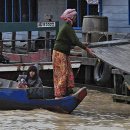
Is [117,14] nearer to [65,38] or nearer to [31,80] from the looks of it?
[31,80]

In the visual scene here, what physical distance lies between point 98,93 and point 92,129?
221 inches

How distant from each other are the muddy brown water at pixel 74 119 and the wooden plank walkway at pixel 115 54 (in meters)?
1.09

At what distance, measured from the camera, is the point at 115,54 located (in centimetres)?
1248

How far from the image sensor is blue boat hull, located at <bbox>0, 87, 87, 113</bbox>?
11.4 m

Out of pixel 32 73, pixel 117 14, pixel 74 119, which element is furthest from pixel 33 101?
Result: pixel 117 14

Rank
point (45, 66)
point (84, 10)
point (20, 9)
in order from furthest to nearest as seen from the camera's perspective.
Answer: point (20, 9)
point (84, 10)
point (45, 66)

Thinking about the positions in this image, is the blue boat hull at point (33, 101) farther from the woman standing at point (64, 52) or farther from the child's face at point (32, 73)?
the child's face at point (32, 73)

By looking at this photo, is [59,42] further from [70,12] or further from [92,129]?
Answer: [92,129]

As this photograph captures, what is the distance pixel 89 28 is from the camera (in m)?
18.6

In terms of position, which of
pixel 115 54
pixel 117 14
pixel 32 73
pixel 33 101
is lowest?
pixel 33 101

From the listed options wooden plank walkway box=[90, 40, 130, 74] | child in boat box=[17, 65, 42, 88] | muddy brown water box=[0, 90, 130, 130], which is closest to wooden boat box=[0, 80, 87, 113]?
muddy brown water box=[0, 90, 130, 130]

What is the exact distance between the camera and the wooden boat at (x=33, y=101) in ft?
37.3

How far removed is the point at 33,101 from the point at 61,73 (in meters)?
0.83

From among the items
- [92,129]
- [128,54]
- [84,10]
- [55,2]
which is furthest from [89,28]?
[92,129]
